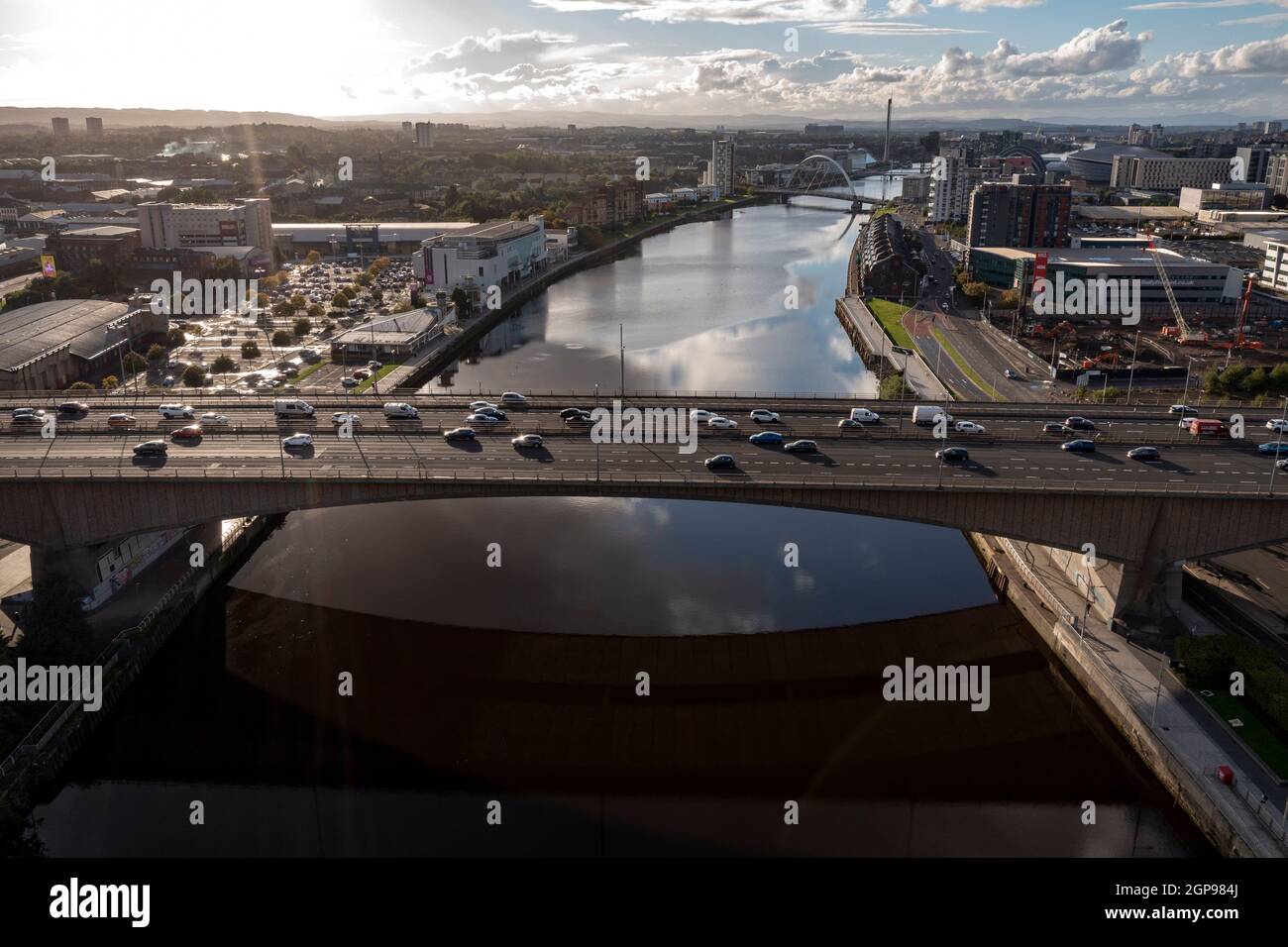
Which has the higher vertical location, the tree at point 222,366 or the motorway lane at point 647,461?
the motorway lane at point 647,461

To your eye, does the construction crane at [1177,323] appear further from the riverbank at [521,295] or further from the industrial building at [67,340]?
the industrial building at [67,340]

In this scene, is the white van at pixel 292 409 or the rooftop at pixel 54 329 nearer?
the white van at pixel 292 409

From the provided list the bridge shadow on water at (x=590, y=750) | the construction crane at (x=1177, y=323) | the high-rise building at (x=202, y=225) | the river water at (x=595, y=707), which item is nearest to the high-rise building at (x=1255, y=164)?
the construction crane at (x=1177, y=323)

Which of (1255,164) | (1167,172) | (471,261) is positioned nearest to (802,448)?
(471,261)

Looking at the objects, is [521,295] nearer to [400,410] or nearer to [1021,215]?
[1021,215]

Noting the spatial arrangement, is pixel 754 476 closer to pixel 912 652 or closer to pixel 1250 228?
pixel 912 652

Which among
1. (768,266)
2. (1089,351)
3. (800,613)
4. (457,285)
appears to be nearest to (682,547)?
(800,613)
